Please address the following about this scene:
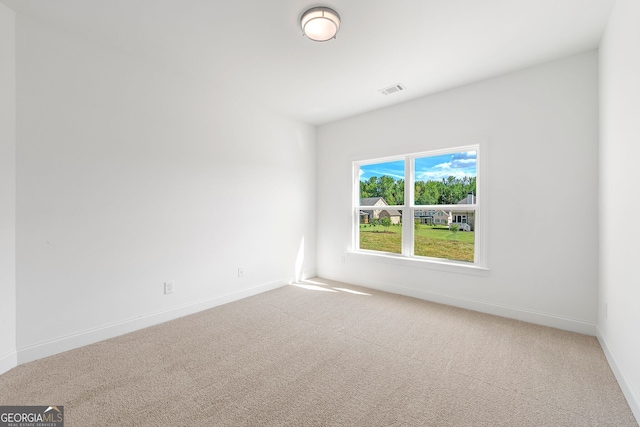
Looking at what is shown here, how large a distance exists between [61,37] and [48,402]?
274 centimetres

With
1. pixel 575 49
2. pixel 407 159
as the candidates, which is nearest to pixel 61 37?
pixel 407 159

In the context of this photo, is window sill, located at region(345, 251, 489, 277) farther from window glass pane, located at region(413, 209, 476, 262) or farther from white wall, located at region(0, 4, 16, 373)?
white wall, located at region(0, 4, 16, 373)

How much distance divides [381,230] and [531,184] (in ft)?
6.35

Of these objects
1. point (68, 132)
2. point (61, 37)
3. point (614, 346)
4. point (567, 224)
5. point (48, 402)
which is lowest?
point (48, 402)

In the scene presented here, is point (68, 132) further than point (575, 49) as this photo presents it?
No

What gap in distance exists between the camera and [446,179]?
3.49 m

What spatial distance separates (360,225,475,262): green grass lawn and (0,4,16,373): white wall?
3.81 metres

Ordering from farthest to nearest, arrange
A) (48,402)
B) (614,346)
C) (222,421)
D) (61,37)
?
1. (61,37)
2. (614,346)
3. (48,402)
4. (222,421)

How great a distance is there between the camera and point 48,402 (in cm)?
164

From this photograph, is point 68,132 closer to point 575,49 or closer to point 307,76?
point 307,76

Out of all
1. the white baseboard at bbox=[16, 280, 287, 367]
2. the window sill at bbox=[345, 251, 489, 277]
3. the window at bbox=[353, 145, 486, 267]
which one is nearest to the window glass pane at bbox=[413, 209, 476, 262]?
the window at bbox=[353, 145, 486, 267]

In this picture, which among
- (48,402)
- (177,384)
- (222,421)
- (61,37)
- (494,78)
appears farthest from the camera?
(494,78)

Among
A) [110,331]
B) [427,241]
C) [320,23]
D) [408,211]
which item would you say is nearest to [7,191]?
[110,331]

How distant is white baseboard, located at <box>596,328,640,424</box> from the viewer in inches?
60.3
